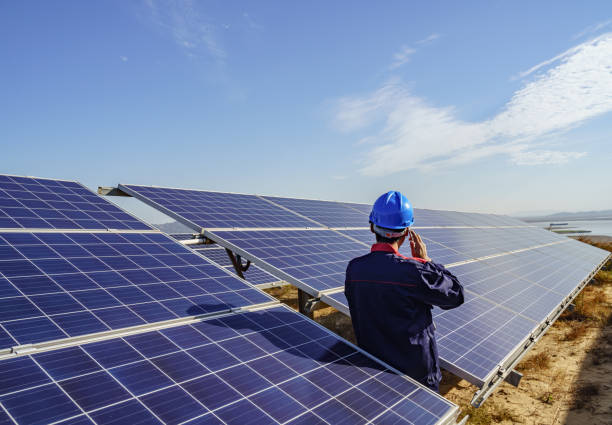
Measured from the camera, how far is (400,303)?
13.0 feet

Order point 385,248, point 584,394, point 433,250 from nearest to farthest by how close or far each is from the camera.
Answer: point 385,248
point 584,394
point 433,250

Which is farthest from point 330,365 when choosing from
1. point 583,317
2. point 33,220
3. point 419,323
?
point 583,317

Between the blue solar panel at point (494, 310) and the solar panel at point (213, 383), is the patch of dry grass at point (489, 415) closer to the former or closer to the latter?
the blue solar panel at point (494, 310)

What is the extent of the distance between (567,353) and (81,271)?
15.9m

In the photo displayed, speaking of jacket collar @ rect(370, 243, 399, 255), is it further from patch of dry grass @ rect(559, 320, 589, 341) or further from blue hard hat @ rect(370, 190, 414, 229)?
patch of dry grass @ rect(559, 320, 589, 341)

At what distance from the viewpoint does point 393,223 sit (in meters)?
4.23

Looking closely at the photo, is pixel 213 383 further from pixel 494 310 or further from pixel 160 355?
pixel 494 310

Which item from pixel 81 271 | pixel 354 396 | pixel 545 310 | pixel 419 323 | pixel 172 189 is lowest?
pixel 545 310

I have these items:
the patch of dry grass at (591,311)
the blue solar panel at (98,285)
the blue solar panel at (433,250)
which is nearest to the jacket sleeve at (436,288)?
the blue solar panel at (98,285)

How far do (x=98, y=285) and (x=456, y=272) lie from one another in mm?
9634

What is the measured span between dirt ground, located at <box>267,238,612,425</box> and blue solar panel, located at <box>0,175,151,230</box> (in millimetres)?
9961

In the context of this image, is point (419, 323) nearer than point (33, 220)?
Yes

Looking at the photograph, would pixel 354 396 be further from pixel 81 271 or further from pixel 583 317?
pixel 583 317

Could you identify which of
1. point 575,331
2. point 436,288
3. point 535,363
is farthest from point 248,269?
point 575,331
